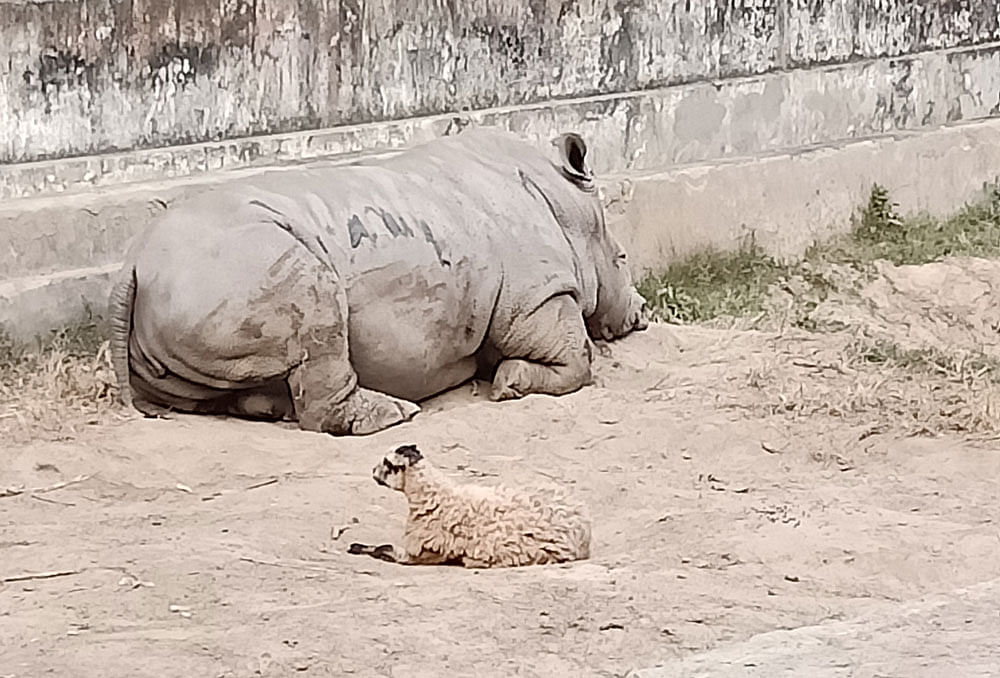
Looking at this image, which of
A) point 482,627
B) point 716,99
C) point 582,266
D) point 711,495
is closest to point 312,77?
point 582,266

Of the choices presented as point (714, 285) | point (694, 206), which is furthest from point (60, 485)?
point (694, 206)

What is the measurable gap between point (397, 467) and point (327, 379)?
4.70 feet

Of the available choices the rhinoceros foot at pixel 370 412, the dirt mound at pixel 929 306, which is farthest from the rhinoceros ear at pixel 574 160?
the rhinoceros foot at pixel 370 412

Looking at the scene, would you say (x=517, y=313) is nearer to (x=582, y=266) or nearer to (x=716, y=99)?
(x=582, y=266)

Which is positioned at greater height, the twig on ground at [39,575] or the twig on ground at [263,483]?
the twig on ground at [39,575]

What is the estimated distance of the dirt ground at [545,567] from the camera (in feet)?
10.5

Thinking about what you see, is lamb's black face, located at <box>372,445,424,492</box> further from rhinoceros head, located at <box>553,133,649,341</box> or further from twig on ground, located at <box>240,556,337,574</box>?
rhinoceros head, located at <box>553,133,649,341</box>

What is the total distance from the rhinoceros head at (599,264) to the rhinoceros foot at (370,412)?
3.80 ft

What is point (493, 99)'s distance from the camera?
774 cm

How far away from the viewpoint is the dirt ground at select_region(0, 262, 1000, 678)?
3188mm

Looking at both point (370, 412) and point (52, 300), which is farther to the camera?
point (52, 300)

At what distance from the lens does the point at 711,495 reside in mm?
4703

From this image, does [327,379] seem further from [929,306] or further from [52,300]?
[929,306]

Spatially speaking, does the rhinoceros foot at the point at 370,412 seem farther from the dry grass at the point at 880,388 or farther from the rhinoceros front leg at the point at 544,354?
the dry grass at the point at 880,388
